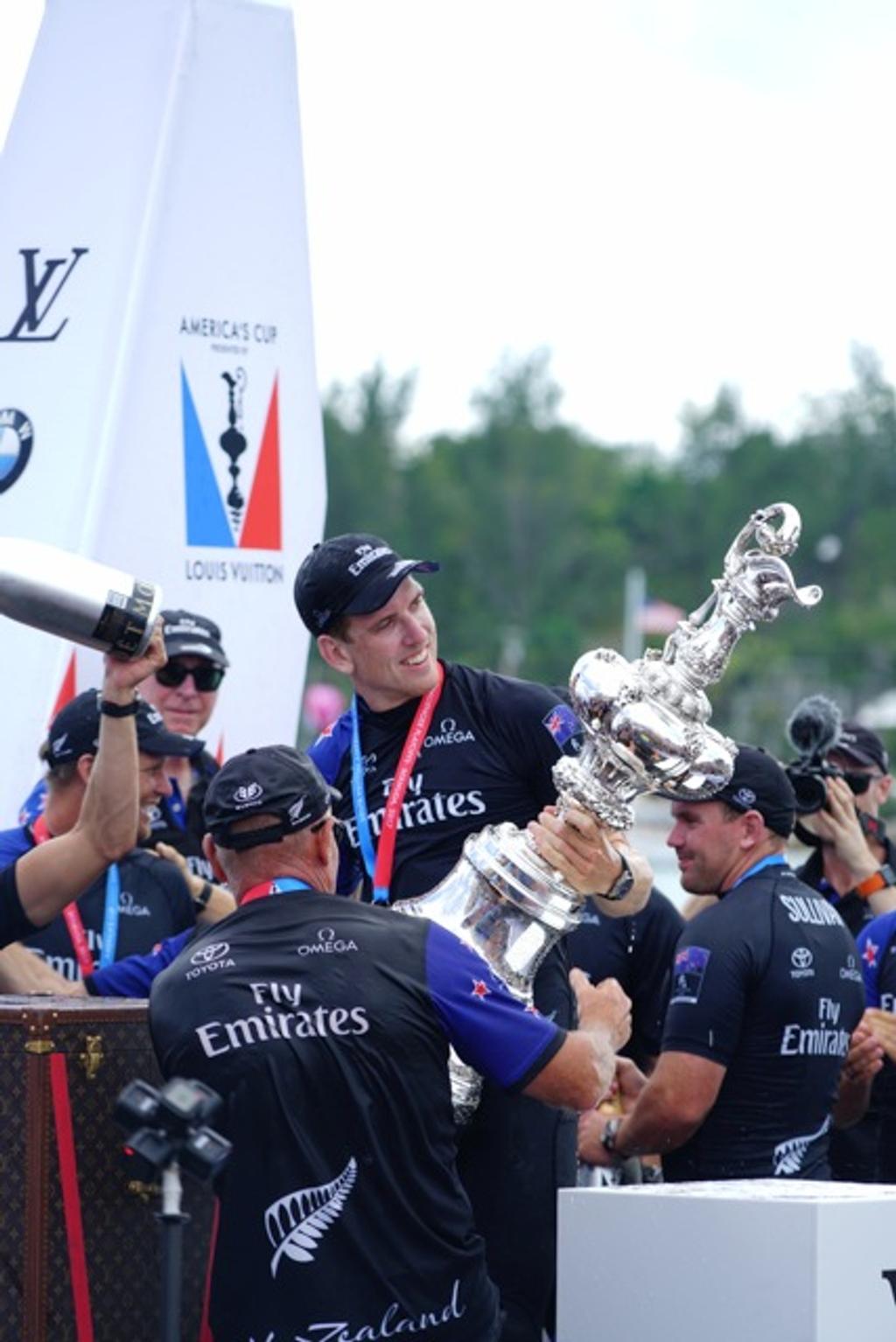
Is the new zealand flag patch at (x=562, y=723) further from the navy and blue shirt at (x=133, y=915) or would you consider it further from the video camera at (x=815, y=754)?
the video camera at (x=815, y=754)

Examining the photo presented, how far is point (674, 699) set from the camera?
14.4 feet

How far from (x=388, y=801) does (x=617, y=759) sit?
2.10ft

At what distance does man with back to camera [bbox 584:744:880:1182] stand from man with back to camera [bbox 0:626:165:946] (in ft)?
5.00

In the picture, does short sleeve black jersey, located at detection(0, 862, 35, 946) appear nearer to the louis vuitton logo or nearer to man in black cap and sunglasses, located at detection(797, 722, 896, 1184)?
man in black cap and sunglasses, located at detection(797, 722, 896, 1184)

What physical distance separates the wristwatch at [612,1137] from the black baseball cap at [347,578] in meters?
1.73

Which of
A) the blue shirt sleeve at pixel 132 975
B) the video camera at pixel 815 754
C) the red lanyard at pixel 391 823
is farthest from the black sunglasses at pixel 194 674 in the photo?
the red lanyard at pixel 391 823

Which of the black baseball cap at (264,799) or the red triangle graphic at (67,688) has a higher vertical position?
the red triangle graphic at (67,688)

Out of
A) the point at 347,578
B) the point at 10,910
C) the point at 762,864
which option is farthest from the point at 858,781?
the point at 10,910

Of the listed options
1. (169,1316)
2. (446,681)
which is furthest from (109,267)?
(169,1316)

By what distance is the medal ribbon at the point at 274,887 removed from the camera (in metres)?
4.11

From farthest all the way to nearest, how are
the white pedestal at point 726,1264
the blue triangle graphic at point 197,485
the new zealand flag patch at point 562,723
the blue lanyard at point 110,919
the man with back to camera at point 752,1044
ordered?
1. the blue triangle graphic at point 197,485
2. the blue lanyard at point 110,919
3. the man with back to camera at point 752,1044
4. the new zealand flag patch at point 562,723
5. the white pedestal at point 726,1264

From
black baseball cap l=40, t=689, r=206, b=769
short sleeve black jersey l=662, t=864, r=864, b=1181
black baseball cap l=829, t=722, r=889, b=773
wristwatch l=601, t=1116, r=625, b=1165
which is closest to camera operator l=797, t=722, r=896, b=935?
black baseball cap l=829, t=722, r=889, b=773

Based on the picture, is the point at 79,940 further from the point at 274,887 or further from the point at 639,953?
the point at 274,887

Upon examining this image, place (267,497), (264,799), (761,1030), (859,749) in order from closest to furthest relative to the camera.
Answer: (264,799)
(761,1030)
(859,749)
(267,497)
